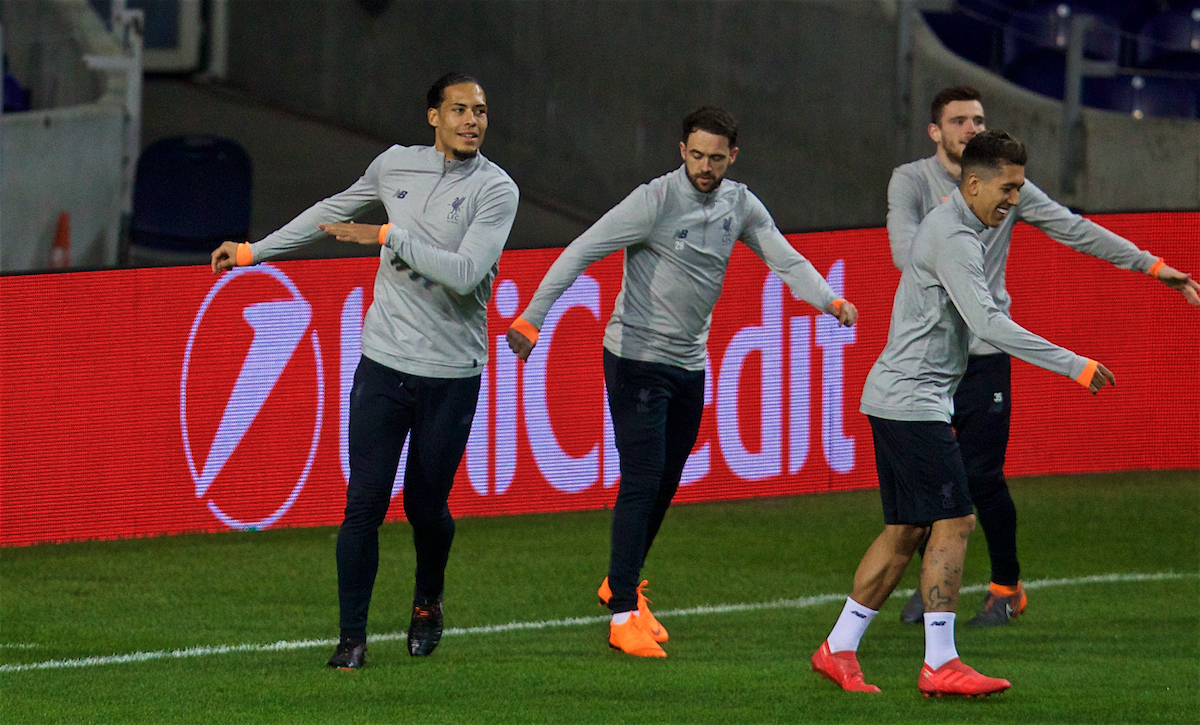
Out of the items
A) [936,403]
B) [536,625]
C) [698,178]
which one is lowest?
[536,625]

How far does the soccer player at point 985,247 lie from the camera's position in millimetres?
6684

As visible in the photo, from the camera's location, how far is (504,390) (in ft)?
27.9

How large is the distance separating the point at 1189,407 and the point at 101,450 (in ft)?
20.2

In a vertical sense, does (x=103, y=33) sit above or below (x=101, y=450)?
above

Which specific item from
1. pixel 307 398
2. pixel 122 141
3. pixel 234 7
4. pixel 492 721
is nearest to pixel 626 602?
pixel 492 721

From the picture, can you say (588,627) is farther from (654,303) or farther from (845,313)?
(845,313)

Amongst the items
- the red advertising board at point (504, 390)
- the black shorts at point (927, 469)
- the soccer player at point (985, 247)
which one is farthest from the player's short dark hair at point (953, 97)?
the red advertising board at point (504, 390)

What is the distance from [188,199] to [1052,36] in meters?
8.10

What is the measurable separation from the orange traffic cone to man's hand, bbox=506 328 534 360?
813 centimetres

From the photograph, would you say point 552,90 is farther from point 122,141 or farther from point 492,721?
point 492,721

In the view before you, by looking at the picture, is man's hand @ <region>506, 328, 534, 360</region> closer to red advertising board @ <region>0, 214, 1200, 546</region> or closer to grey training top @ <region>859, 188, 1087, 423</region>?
grey training top @ <region>859, 188, 1087, 423</region>

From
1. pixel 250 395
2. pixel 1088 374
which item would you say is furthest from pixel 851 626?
pixel 250 395

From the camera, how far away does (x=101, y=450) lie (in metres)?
7.69

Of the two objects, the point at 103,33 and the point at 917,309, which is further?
the point at 103,33
